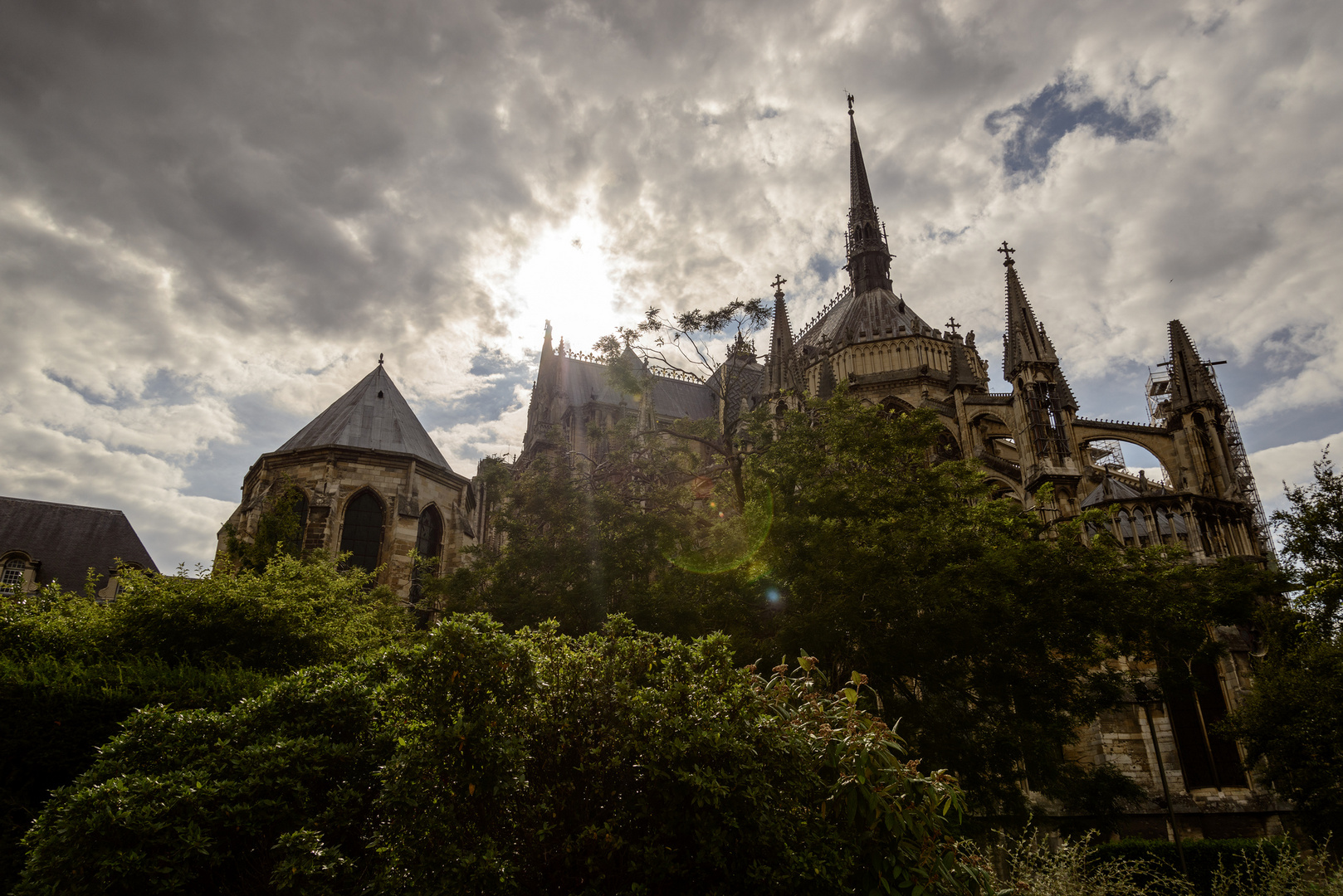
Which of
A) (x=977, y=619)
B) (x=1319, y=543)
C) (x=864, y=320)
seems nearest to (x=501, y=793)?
(x=977, y=619)

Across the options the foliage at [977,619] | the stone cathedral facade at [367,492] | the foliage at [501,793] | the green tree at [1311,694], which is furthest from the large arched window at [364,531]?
the green tree at [1311,694]

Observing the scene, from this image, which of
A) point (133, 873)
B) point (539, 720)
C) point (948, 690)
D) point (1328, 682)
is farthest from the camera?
point (1328, 682)

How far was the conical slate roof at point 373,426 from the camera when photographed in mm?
26594

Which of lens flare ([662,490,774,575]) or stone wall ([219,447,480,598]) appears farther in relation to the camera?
stone wall ([219,447,480,598])

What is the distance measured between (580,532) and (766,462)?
4.01 metres

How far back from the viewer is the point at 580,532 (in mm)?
15008

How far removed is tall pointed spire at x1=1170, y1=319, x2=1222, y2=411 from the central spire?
699 inches

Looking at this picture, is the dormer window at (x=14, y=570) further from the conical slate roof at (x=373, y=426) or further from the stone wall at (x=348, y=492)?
the conical slate roof at (x=373, y=426)

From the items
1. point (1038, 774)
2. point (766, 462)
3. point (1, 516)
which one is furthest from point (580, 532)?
point (1, 516)

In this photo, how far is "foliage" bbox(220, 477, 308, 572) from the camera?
20.9m

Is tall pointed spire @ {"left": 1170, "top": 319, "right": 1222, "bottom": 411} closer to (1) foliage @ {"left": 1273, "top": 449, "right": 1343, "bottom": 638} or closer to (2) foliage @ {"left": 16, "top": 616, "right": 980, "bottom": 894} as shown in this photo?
(1) foliage @ {"left": 1273, "top": 449, "right": 1343, "bottom": 638}

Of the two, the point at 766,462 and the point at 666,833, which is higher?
the point at 766,462

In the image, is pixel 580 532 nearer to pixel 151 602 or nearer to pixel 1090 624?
pixel 151 602

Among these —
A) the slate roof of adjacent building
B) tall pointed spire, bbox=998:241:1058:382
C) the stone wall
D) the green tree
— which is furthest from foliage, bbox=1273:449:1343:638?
the slate roof of adjacent building
